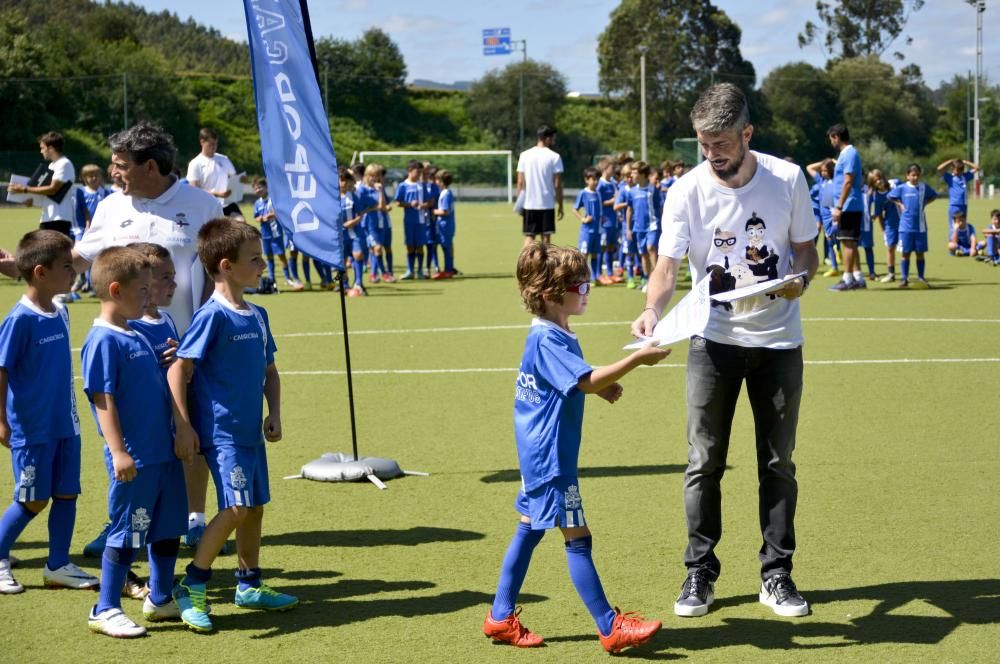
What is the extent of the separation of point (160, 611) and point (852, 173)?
14944mm

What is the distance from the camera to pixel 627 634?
4.79 meters

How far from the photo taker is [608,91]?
94.6 meters

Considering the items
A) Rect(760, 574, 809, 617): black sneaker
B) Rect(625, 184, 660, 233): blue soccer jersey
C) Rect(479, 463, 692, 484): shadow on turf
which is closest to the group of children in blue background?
Rect(760, 574, 809, 617): black sneaker

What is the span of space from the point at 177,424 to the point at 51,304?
1188mm

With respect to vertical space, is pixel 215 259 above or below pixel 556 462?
above

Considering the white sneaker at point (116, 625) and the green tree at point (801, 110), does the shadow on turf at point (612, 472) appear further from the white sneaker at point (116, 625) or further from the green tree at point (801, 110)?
the green tree at point (801, 110)

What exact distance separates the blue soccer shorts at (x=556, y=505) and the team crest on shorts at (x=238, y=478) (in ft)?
4.06

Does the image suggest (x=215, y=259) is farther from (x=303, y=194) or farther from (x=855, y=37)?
(x=855, y=37)

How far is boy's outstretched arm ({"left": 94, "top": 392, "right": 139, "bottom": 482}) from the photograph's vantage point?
4.96 meters

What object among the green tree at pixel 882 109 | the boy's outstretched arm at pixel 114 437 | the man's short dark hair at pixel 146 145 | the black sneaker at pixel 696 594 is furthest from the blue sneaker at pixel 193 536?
the green tree at pixel 882 109

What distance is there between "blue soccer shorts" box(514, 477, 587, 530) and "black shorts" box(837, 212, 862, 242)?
14667mm

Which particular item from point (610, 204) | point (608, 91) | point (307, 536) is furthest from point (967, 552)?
point (608, 91)

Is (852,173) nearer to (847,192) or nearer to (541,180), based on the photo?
(847,192)

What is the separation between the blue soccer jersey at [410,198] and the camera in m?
22.6
